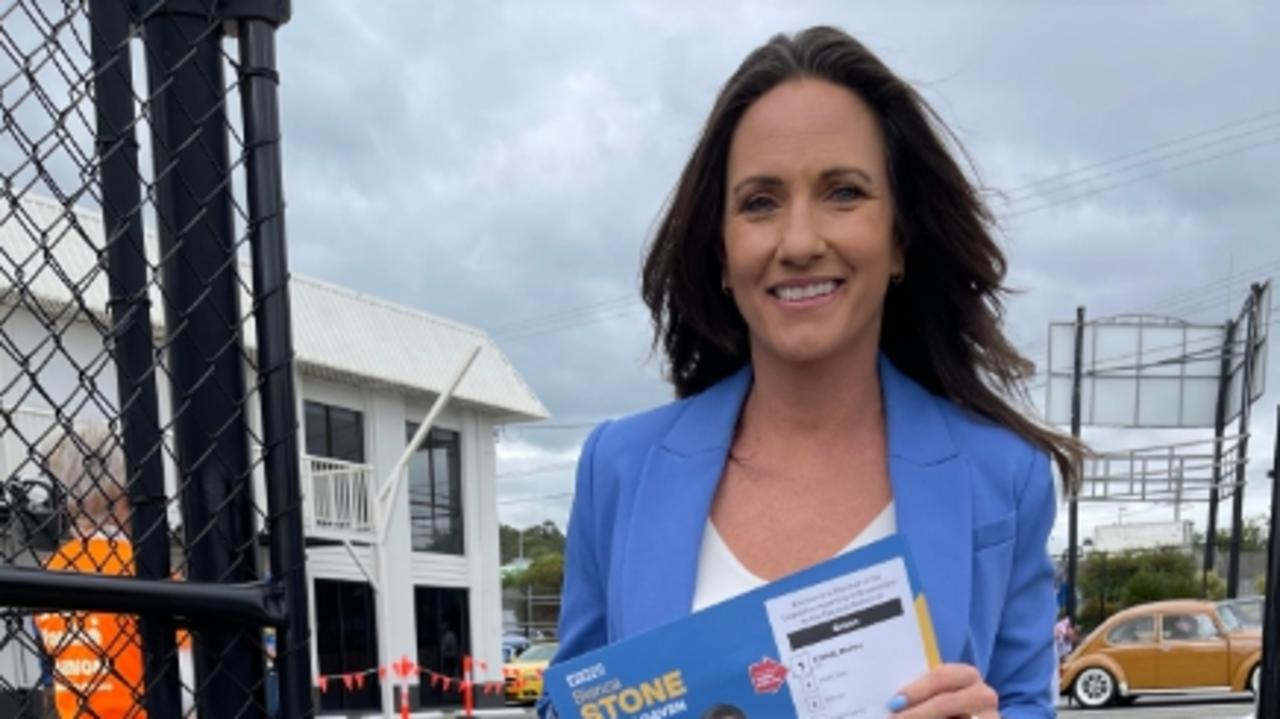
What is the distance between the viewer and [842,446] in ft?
5.83

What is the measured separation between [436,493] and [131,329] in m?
21.6

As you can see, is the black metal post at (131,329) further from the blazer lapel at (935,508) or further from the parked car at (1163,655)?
the parked car at (1163,655)

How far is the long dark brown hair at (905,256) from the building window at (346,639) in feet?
60.5

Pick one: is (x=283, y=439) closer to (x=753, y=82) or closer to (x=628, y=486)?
(x=628, y=486)

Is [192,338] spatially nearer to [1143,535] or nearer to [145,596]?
[145,596]

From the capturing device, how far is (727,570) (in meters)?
1.71

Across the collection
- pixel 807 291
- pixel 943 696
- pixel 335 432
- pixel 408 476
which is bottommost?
pixel 943 696

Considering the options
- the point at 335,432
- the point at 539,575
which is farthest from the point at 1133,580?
the point at 335,432

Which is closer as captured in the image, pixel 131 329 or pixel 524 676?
pixel 131 329

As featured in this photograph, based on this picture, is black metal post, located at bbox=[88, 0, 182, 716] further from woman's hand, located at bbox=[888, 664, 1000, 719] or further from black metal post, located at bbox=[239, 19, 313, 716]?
woman's hand, located at bbox=[888, 664, 1000, 719]

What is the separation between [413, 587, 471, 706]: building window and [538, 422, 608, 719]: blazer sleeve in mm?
20548

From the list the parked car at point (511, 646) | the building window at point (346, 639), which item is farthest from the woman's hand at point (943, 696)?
the parked car at point (511, 646)

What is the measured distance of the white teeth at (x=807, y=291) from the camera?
1.63 m

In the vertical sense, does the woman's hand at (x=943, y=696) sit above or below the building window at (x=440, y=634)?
above
